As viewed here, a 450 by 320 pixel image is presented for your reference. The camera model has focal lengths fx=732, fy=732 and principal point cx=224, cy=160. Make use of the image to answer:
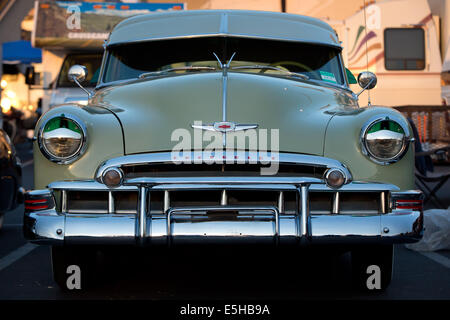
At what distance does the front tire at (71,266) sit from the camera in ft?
14.0

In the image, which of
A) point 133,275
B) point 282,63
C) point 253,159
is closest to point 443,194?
point 282,63

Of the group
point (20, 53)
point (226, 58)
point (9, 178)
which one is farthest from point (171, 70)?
point (20, 53)

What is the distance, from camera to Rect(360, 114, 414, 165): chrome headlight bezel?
13.1ft

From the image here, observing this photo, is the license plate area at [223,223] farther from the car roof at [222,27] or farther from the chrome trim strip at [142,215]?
the car roof at [222,27]

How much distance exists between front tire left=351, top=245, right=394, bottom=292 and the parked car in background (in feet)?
10.9

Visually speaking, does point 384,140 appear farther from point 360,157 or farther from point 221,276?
point 221,276

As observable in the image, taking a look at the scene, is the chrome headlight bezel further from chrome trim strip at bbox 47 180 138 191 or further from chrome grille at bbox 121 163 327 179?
chrome trim strip at bbox 47 180 138 191

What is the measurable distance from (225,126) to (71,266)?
4.14ft

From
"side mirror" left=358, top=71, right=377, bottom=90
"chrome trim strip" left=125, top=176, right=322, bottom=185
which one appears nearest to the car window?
"side mirror" left=358, top=71, right=377, bottom=90

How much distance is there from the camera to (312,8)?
1551cm

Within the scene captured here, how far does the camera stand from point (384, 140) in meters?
4.00
